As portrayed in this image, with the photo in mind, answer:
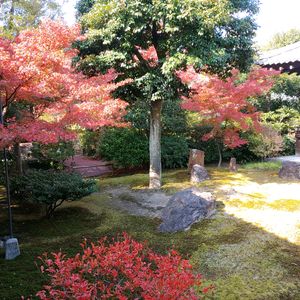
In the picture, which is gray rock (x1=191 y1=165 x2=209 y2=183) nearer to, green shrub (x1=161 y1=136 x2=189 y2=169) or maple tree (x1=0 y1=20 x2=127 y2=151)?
green shrub (x1=161 y1=136 x2=189 y2=169)

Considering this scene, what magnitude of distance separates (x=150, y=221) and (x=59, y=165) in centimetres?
579

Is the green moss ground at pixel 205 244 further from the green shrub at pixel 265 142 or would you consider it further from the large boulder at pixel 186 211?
the green shrub at pixel 265 142

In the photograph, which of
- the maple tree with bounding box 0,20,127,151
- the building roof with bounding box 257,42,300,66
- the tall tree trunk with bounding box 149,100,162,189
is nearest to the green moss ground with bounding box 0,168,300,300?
the tall tree trunk with bounding box 149,100,162,189

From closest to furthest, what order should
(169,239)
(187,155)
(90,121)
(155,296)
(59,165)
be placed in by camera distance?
(155,296), (169,239), (90,121), (59,165), (187,155)

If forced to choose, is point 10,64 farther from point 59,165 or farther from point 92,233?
point 59,165

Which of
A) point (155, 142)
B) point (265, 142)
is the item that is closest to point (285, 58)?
point (265, 142)

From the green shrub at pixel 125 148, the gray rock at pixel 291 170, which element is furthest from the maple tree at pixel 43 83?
the gray rock at pixel 291 170

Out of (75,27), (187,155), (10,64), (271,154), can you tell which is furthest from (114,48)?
(271,154)

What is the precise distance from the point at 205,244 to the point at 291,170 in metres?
5.94

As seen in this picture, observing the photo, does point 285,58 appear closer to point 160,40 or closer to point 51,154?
point 160,40

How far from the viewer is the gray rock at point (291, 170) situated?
10.1 m

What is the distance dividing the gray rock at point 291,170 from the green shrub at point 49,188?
6.38m

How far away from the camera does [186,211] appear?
21.3ft

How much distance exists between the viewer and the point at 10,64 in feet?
16.5
